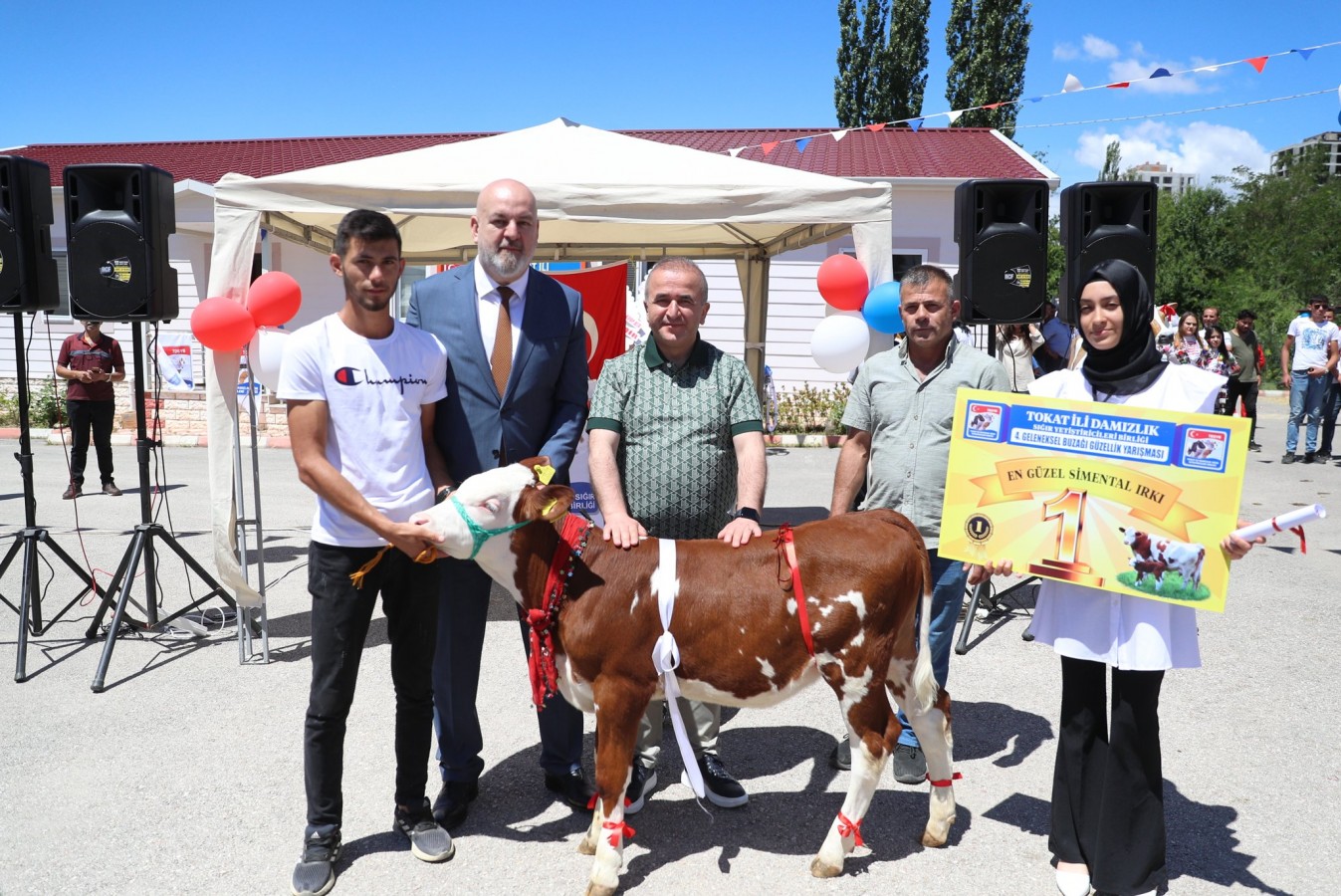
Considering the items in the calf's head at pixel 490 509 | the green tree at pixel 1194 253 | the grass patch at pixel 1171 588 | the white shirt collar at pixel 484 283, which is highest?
the green tree at pixel 1194 253

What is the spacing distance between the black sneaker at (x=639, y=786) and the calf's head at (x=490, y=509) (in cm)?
122

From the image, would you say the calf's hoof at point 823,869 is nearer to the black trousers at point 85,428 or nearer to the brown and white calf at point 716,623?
the brown and white calf at point 716,623

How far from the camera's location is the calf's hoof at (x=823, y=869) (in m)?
3.03

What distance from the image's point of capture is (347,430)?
287cm

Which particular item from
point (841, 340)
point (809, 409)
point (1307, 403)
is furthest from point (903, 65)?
point (841, 340)

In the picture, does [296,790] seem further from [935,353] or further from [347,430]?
[935,353]

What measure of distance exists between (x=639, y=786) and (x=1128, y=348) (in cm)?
234

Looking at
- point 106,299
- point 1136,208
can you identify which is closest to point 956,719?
point 1136,208

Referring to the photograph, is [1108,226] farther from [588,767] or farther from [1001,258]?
[588,767]

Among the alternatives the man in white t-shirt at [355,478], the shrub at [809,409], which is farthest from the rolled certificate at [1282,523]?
the shrub at [809,409]

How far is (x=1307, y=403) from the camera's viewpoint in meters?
12.2

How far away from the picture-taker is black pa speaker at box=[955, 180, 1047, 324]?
17.6 feet

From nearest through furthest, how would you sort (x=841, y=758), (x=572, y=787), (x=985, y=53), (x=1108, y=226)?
(x=572, y=787)
(x=841, y=758)
(x=1108, y=226)
(x=985, y=53)

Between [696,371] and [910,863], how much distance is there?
6.14 ft
